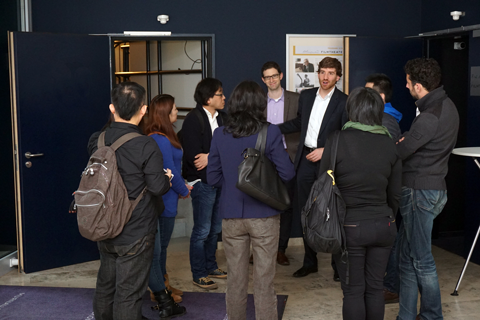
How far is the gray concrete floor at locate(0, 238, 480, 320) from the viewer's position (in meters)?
3.62

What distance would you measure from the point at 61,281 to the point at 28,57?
76.6 inches

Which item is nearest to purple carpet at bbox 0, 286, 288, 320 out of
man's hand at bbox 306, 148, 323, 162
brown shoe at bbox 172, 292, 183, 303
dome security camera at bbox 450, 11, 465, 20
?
brown shoe at bbox 172, 292, 183, 303

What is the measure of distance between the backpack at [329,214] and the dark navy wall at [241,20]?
110 inches

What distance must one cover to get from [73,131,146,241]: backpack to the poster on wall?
10.1 ft

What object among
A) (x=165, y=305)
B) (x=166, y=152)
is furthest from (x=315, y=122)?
(x=165, y=305)

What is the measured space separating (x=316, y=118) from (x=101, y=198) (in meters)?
2.20

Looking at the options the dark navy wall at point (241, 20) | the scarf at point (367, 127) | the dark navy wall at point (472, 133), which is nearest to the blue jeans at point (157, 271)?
the scarf at point (367, 127)

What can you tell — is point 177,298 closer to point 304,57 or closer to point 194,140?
point 194,140

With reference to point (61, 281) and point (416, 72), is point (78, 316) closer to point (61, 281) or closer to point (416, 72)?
point (61, 281)

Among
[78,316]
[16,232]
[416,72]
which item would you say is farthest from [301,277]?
[16,232]

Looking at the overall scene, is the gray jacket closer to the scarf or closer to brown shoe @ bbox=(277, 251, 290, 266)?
the scarf

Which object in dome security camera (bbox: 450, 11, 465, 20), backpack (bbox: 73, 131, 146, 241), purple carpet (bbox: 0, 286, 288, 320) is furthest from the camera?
dome security camera (bbox: 450, 11, 465, 20)

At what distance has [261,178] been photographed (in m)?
2.64

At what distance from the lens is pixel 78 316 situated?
3557 mm
